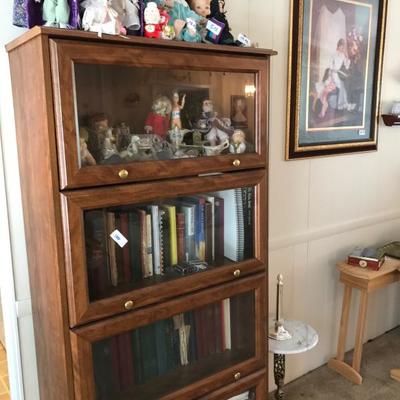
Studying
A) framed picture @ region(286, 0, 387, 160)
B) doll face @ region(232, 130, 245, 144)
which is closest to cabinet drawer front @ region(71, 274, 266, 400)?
doll face @ region(232, 130, 245, 144)

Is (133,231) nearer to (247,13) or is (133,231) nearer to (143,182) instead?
(143,182)

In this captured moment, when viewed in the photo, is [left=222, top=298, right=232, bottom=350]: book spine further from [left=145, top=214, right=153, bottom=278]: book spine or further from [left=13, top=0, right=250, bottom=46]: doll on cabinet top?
[left=13, top=0, right=250, bottom=46]: doll on cabinet top

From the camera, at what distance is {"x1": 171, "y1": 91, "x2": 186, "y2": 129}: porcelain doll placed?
1.43m

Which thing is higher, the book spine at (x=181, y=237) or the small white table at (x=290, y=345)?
the book spine at (x=181, y=237)

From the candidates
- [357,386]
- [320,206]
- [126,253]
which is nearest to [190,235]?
[126,253]

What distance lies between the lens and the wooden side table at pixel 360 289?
234 centimetres

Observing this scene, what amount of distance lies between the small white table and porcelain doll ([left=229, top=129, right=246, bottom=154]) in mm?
946

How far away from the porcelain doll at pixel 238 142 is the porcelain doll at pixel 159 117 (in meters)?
0.24

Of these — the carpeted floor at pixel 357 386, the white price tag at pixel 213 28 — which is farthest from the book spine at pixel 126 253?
the carpeted floor at pixel 357 386

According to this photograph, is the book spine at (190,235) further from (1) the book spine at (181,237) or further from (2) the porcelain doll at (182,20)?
(2) the porcelain doll at (182,20)

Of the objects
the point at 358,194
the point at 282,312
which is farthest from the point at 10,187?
the point at 358,194

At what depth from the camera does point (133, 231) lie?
1400 mm

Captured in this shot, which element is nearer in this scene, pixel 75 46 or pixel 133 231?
pixel 75 46

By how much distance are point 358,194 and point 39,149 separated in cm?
Result: 194
